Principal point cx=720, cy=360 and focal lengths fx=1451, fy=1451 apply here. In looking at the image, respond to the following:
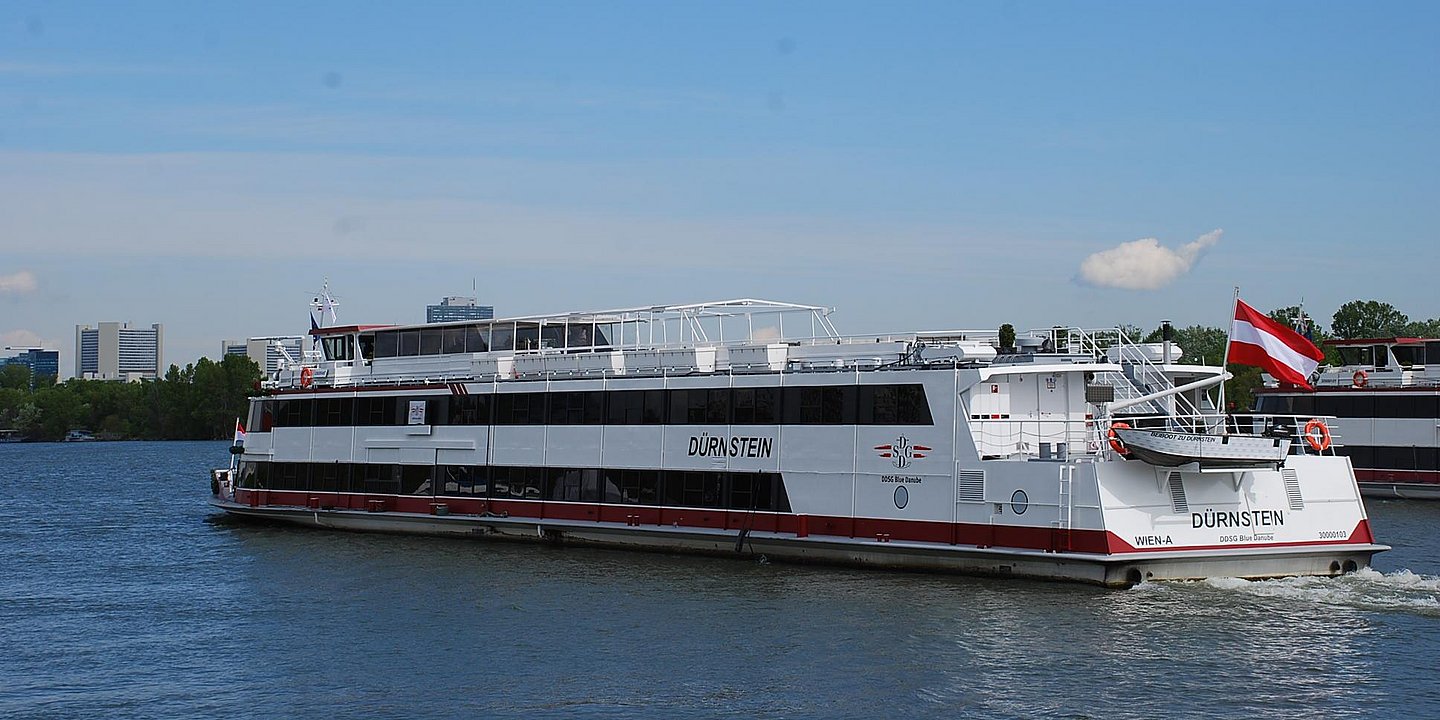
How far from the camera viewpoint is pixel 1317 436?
31328 millimetres

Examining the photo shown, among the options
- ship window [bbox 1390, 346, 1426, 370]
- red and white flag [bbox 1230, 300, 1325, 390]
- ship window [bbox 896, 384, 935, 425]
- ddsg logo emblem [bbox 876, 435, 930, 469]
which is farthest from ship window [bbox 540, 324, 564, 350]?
ship window [bbox 1390, 346, 1426, 370]

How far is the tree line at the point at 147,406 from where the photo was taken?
163m

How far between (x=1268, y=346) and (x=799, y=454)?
1073cm

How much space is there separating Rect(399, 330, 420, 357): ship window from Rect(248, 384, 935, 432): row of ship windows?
80.6 inches

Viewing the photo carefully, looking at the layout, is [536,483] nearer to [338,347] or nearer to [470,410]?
[470,410]

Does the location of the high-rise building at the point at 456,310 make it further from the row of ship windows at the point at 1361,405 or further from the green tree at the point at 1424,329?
the green tree at the point at 1424,329

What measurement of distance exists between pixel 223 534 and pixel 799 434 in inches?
822

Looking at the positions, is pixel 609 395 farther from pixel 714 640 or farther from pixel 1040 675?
pixel 1040 675

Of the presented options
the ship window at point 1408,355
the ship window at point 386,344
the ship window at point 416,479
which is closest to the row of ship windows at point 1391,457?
the ship window at point 1408,355

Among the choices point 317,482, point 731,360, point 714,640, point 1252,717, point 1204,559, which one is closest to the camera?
point 1252,717

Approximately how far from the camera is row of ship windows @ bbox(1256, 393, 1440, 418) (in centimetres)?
5594

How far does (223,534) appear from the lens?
149 feet

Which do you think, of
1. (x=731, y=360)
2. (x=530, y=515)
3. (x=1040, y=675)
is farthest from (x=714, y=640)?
(x=530, y=515)

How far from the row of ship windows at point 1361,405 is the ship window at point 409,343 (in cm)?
3223
